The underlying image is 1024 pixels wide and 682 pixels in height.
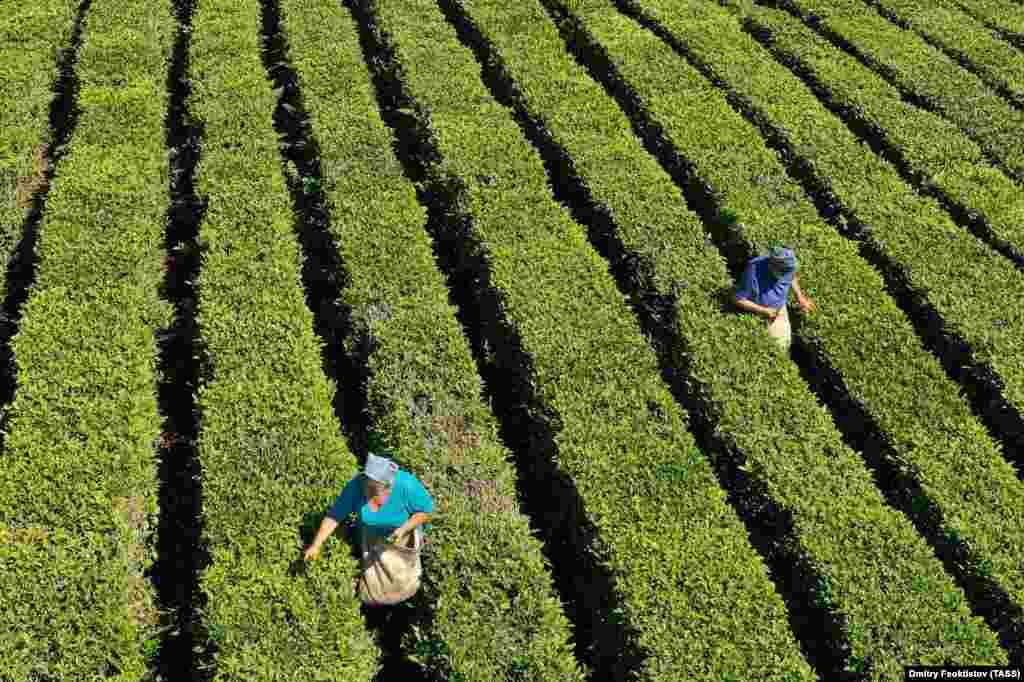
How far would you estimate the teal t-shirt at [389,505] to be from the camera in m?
7.21

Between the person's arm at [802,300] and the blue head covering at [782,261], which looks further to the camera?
the person's arm at [802,300]

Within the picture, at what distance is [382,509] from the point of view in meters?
7.29

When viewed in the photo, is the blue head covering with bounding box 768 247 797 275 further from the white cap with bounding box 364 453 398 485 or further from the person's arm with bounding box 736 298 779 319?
the white cap with bounding box 364 453 398 485

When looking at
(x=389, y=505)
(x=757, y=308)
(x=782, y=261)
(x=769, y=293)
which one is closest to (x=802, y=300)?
(x=769, y=293)

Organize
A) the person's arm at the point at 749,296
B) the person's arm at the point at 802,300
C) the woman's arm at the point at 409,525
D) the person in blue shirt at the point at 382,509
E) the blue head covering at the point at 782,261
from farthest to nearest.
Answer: the person's arm at the point at 802,300 → the person's arm at the point at 749,296 → the blue head covering at the point at 782,261 → the woman's arm at the point at 409,525 → the person in blue shirt at the point at 382,509

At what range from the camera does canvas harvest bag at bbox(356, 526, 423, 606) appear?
24.5ft

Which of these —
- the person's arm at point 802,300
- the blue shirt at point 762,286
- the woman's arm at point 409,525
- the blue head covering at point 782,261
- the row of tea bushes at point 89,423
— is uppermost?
the blue head covering at point 782,261

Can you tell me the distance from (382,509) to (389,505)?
0.24ft

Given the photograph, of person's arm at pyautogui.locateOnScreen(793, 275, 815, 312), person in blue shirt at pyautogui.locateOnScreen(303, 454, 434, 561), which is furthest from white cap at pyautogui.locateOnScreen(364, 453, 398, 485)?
person's arm at pyautogui.locateOnScreen(793, 275, 815, 312)

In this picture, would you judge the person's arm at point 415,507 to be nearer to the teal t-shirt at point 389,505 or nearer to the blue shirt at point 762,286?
the teal t-shirt at point 389,505

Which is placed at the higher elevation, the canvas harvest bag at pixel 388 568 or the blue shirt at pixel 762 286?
the blue shirt at pixel 762 286

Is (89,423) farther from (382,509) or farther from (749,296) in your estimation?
(749,296)

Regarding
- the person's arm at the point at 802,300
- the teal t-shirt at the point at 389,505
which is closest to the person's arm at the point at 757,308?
the person's arm at the point at 802,300

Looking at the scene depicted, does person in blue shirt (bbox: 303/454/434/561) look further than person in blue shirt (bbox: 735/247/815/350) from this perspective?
No
